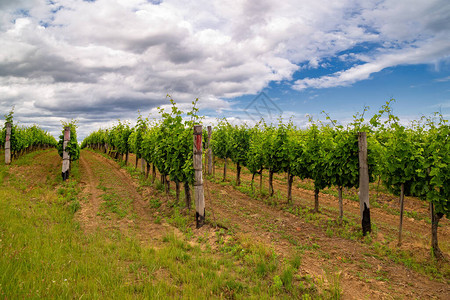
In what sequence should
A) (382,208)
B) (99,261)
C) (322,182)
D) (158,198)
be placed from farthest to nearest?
(382,208)
(158,198)
(322,182)
(99,261)

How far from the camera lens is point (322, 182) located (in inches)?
454

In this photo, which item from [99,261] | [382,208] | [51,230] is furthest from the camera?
[382,208]

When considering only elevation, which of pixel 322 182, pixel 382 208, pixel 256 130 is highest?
pixel 256 130

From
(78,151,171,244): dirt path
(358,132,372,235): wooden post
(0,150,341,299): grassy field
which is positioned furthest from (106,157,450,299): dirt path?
(78,151,171,244): dirt path

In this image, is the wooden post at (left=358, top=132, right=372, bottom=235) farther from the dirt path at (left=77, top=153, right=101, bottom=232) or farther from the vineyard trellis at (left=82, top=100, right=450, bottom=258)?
the dirt path at (left=77, top=153, right=101, bottom=232)

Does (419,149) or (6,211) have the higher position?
(419,149)

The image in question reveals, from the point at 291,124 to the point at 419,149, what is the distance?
7.68m

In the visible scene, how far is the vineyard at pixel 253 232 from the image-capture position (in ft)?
16.5

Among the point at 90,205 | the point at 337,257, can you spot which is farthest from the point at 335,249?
the point at 90,205

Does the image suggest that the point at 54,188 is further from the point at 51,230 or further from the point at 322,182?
the point at 322,182

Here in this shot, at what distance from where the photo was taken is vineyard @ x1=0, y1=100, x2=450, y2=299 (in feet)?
16.5

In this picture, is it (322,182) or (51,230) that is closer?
(51,230)

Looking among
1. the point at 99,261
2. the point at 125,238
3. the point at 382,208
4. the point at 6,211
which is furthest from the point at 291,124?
the point at 6,211

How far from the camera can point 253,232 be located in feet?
28.3
